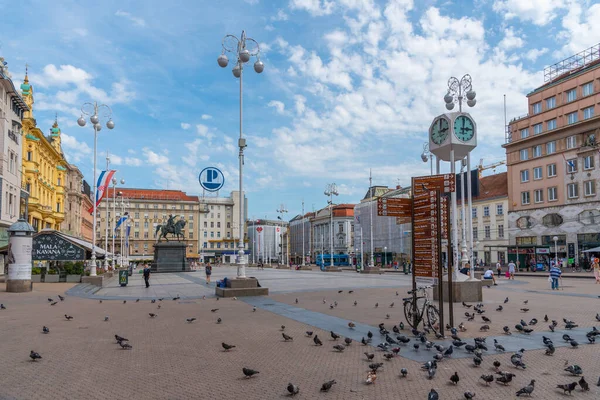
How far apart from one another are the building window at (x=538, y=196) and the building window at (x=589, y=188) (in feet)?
20.2

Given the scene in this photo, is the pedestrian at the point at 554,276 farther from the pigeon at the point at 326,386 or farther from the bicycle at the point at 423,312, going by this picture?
the pigeon at the point at 326,386

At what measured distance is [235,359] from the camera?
8.76 m

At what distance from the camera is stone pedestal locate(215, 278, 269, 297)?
821 inches

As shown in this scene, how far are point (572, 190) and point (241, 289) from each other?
159ft

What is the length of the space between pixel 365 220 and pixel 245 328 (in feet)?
291

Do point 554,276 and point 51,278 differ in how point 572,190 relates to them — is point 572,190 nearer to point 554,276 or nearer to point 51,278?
point 554,276

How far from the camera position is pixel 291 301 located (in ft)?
63.0

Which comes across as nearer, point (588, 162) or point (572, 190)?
point (588, 162)

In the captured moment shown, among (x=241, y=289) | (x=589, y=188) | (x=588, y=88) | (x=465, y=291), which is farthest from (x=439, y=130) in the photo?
(x=588, y=88)

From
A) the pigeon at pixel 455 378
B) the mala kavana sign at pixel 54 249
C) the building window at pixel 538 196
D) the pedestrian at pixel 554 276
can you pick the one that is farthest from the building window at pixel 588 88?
the pigeon at pixel 455 378

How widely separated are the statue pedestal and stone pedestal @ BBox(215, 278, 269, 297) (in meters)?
37.8

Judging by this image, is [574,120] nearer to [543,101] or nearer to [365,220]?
[543,101]

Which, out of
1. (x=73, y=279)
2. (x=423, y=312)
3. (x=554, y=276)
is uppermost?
(x=423, y=312)

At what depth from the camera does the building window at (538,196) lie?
59.8 m
